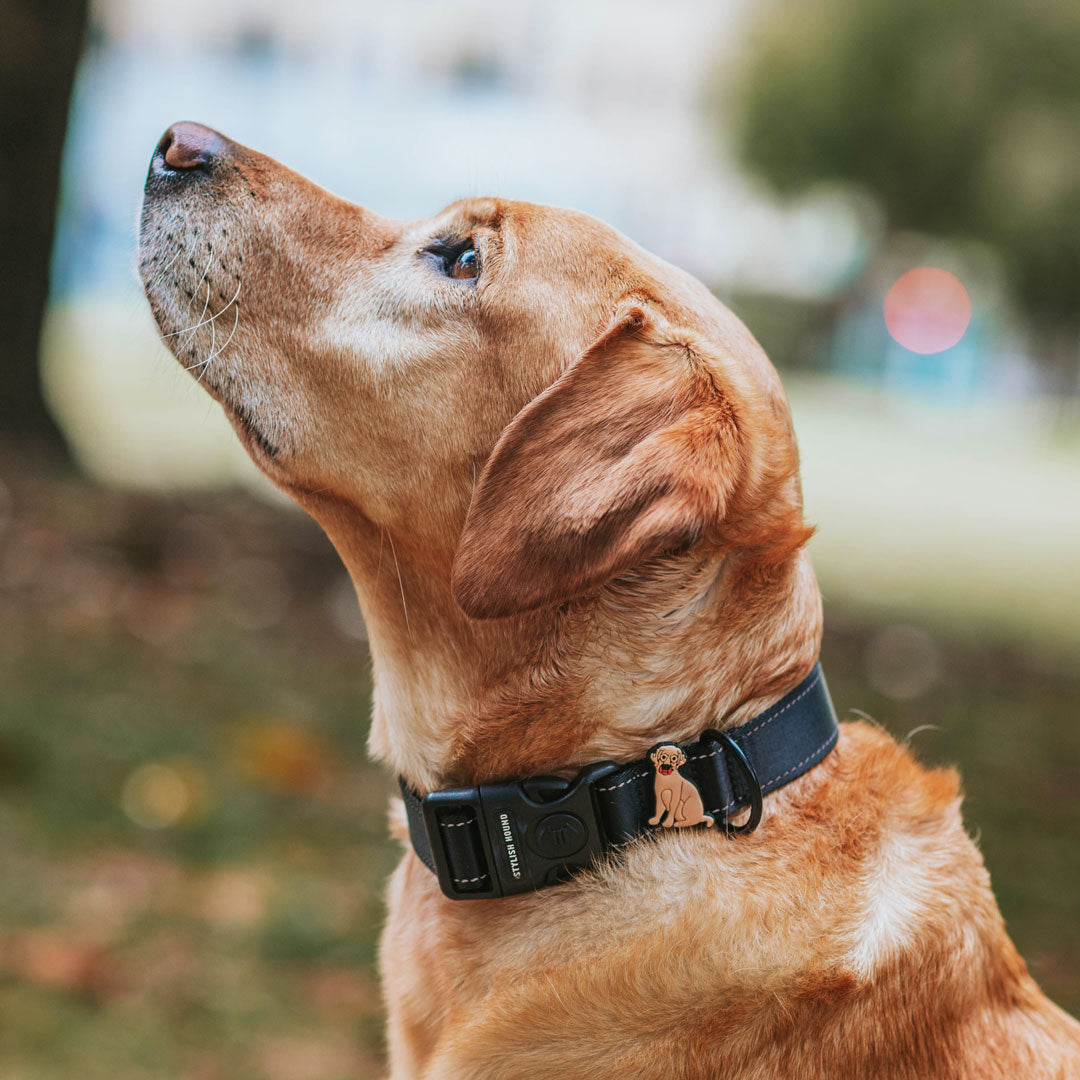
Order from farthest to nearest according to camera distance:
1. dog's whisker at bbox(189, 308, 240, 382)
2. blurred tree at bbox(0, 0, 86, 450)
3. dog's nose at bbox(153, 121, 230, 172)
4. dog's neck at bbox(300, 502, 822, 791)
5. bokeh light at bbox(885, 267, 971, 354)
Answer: bokeh light at bbox(885, 267, 971, 354) → blurred tree at bbox(0, 0, 86, 450) → dog's nose at bbox(153, 121, 230, 172) → dog's whisker at bbox(189, 308, 240, 382) → dog's neck at bbox(300, 502, 822, 791)

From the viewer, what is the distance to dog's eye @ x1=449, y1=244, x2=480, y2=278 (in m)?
2.59

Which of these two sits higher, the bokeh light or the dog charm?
the dog charm

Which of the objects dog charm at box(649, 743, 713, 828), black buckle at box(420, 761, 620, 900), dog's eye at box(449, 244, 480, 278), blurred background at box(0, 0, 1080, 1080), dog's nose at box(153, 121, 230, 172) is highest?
dog's nose at box(153, 121, 230, 172)

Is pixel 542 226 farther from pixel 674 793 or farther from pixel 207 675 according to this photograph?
pixel 207 675

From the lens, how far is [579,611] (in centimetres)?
231

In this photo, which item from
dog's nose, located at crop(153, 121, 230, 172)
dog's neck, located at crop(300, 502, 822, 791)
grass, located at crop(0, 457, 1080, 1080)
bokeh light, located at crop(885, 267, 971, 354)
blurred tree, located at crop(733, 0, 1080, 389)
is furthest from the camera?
bokeh light, located at crop(885, 267, 971, 354)

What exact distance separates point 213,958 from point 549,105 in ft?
154

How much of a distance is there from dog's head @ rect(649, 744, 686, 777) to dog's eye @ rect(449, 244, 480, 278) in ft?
3.67

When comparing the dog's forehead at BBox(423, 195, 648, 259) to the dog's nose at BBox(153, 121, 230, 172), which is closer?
the dog's forehead at BBox(423, 195, 648, 259)

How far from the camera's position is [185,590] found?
682 cm

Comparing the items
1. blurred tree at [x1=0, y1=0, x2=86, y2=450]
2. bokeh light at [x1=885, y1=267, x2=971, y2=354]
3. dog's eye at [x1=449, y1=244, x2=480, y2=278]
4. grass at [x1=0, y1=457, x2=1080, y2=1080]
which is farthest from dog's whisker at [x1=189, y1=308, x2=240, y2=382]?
bokeh light at [x1=885, y1=267, x2=971, y2=354]

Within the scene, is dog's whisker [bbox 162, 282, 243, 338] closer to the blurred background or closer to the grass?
the blurred background

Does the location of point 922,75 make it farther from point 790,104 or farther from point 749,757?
point 749,757

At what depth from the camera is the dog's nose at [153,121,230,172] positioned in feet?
8.68
